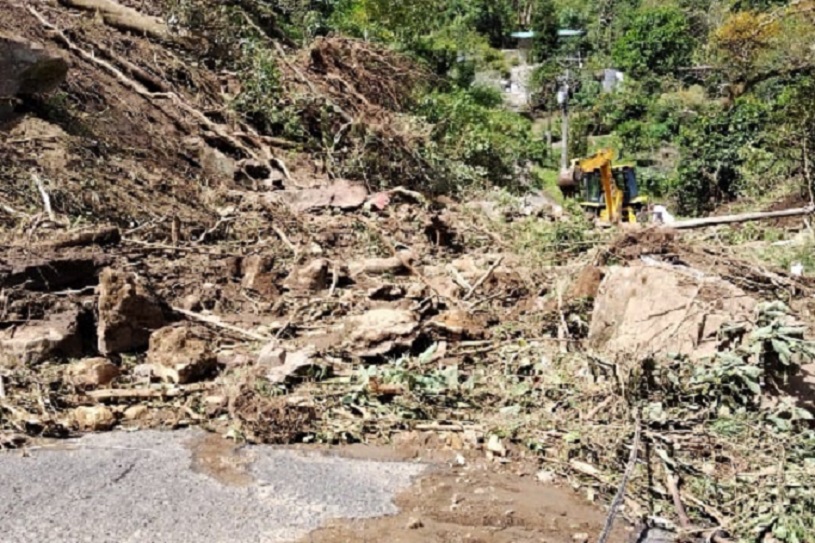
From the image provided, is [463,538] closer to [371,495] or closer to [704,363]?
[371,495]

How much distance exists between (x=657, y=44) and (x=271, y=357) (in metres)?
35.2

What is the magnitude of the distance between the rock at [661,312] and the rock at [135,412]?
2480 mm

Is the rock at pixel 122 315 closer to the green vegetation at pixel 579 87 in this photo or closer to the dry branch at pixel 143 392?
the dry branch at pixel 143 392

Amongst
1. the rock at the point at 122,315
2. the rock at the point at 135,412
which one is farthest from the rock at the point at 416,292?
the rock at the point at 135,412

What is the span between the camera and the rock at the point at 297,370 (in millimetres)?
4816

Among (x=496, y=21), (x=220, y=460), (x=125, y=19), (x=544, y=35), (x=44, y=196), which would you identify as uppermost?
(x=496, y=21)

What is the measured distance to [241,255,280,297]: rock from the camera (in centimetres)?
660

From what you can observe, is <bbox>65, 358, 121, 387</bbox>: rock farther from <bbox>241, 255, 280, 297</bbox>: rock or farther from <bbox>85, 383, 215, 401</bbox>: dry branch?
<bbox>241, 255, 280, 297</bbox>: rock

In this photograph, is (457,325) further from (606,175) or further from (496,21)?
(496,21)

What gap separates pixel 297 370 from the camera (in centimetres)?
489

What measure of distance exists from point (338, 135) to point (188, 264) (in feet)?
11.9

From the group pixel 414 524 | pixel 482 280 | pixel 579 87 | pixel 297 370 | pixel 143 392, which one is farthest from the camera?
pixel 579 87

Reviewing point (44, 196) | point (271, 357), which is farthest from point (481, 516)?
point (44, 196)

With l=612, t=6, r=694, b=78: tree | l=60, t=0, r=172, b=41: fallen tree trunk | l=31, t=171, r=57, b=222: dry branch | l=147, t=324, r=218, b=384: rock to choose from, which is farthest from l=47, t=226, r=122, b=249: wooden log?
l=612, t=6, r=694, b=78: tree
